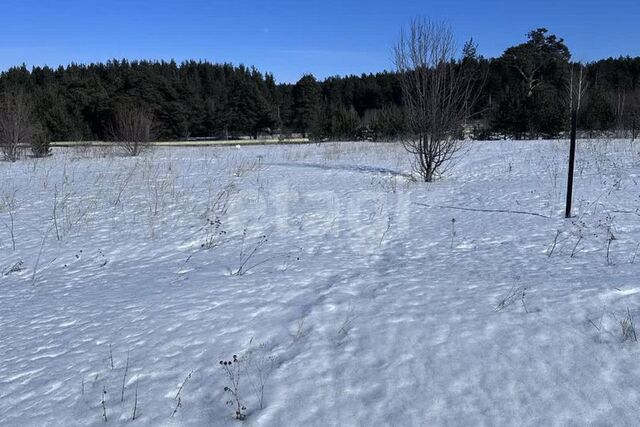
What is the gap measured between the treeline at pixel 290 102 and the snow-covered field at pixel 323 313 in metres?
20.7

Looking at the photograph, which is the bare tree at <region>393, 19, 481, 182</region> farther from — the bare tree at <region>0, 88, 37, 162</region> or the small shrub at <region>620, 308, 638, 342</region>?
the bare tree at <region>0, 88, 37, 162</region>

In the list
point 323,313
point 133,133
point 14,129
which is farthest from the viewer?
point 133,133

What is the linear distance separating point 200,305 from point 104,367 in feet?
3.47

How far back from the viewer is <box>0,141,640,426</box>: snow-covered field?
264 cm

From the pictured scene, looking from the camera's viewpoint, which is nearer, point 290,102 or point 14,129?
point 14,129

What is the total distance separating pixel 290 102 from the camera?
58562 millimetres

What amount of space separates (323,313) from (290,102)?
186 feet

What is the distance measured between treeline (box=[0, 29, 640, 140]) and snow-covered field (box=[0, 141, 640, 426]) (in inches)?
816

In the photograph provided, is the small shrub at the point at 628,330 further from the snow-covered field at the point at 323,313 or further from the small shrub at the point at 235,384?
the small shrub at the point at 235,384

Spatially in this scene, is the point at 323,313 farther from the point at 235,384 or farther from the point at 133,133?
the point at 133,133

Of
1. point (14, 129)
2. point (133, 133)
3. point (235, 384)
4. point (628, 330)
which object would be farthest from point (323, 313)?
point (14, 129)

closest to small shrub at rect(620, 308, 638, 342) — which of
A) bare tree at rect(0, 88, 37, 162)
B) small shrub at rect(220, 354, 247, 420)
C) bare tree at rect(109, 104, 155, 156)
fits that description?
small shrub at rect(220, 354, 247, 420)

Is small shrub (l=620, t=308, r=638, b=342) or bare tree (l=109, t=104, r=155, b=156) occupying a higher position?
bare tree (l=109, t=104, r=155, b=156)

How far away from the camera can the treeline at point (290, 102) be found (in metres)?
30.9
